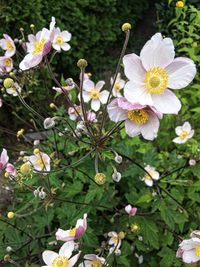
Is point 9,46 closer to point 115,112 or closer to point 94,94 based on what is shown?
point 94,94

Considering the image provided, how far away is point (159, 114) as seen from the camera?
141cm

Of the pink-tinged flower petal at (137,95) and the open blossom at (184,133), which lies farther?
the open blossom at (184,133)

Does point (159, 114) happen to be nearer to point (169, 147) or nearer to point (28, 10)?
point (169, 147)

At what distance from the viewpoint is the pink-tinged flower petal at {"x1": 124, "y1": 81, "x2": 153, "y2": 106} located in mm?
1385

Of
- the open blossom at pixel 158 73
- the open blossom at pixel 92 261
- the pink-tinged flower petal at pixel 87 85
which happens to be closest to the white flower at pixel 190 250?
the open blossom at pixel 92 261

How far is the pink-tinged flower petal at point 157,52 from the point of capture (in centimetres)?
142

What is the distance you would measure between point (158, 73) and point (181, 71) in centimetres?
7

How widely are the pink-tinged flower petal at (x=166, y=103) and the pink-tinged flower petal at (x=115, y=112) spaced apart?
0.35 ft

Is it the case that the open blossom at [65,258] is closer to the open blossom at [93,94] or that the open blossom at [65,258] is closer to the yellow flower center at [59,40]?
the open blossom at [93,94]

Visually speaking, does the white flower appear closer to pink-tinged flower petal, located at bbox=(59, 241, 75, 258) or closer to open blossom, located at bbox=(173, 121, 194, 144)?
pink-tinged flower petal, located at bbox=(59, 241, 75, 258)

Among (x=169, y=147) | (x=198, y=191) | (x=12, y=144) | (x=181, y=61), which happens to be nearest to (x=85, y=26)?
(x=12, y=144)

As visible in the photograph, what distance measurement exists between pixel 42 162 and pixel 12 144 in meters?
2.16

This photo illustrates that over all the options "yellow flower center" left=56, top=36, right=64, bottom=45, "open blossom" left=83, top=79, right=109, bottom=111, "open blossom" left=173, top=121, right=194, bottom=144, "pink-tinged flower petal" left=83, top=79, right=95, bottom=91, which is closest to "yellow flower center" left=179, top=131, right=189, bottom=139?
"open blossom" left=173, top=121, right=194, bottom=144

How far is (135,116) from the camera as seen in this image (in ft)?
4.82
